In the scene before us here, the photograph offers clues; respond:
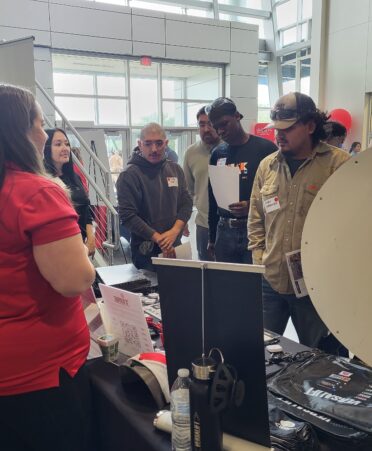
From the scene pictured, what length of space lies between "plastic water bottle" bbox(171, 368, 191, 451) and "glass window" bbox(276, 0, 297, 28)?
9515 mm

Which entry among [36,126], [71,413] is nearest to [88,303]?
[71,413]

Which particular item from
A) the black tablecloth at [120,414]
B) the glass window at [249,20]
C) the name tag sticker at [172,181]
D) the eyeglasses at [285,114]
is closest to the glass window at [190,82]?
the glass window at [249,20]

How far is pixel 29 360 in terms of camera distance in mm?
991

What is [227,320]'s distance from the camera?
91 cm

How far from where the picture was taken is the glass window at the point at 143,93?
25.1 feet

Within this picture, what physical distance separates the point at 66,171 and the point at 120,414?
6.26ft

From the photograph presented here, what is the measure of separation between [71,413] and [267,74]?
32.2 feet

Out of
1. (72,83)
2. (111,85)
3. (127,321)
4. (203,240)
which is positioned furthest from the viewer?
(111,85)

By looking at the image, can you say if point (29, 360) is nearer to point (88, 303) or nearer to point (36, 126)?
point (88, 303)

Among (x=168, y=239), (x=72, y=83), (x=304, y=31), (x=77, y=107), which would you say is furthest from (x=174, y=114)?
(x=168, y=239)

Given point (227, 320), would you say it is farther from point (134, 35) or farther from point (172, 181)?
point (134, 35)

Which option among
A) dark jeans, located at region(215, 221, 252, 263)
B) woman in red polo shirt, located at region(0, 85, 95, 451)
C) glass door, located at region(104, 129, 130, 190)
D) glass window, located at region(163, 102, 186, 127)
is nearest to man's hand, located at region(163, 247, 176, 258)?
dark jeans, located at region(215, 221, 252, 263)

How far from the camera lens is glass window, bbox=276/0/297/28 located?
8.83 metres

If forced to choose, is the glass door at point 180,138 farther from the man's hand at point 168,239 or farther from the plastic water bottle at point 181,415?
the plastic water bottle at point 181,415
